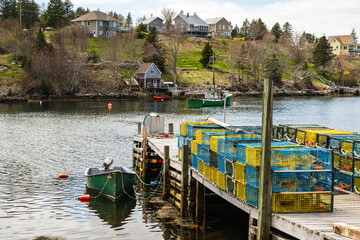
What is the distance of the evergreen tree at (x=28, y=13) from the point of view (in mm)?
130250

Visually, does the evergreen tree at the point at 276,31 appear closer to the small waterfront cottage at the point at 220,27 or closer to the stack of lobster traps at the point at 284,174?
the small waterfront cottage at the point at 220,27

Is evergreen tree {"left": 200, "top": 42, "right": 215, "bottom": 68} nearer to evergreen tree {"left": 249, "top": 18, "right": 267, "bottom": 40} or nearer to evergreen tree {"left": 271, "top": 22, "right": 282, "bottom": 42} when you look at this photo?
evergreen tree {"left": 249, "top": 18, "right": 267, "bottom": 40}

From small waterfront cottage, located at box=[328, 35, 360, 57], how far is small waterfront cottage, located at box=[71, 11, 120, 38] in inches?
3895

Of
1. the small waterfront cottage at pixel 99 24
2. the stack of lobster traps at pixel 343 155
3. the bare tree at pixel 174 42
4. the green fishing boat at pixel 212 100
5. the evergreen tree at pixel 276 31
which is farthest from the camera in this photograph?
the evergreen tree at pixel 276 31

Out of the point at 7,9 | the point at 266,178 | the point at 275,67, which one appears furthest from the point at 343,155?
the point at 7,9

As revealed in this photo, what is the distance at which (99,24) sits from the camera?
5172 inches

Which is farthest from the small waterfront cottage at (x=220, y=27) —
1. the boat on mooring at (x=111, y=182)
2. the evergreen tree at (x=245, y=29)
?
the boat on mooring at (x=111, y=182)

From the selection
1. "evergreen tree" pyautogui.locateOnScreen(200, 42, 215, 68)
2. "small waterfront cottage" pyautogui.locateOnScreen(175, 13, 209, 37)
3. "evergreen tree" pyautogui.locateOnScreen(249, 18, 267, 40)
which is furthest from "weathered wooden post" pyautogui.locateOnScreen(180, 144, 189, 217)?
"evergreen tree" pyautogui.locateOnScreen(249, 18, 267, 40)

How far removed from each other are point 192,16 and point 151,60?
53.4m

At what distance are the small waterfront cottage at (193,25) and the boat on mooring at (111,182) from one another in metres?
135

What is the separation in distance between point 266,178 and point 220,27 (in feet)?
528

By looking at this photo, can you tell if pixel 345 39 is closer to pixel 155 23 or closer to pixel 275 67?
pixel 275 67

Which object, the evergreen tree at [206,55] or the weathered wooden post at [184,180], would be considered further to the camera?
the evergreen tree at [206,55]

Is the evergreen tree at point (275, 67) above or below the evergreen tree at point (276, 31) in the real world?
below
